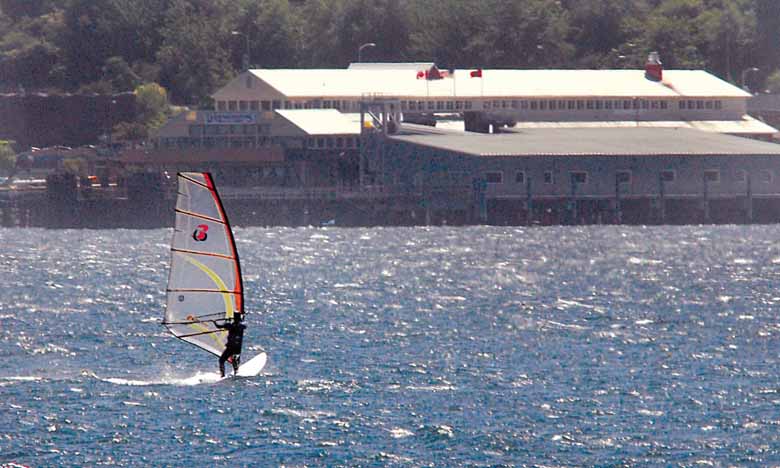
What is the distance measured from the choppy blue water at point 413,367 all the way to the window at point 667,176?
32.7 meters

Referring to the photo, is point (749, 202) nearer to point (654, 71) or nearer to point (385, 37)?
point (654, 71)

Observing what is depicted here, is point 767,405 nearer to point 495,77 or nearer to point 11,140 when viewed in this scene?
point 495,77

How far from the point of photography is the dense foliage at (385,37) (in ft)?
591

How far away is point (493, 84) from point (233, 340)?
100049 mm

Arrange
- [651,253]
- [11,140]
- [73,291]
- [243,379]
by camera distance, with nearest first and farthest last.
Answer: [243,379], [73,291], [651,253], [11,140]

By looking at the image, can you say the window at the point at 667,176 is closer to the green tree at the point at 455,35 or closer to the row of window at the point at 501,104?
the row of window at the point at 501,104

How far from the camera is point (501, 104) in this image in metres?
147

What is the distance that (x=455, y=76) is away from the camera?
152 metres

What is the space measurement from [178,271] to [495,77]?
103487 mm

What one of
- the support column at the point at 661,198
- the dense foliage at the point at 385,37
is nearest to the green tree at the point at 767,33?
the dense foliage at the point at 385,37

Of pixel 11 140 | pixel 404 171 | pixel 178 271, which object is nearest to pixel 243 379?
pixel 178 271

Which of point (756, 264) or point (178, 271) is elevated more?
point (178, 271)

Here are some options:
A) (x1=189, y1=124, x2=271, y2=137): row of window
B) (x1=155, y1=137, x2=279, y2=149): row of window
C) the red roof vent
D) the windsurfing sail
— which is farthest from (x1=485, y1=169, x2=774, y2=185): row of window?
the windsurfing sail

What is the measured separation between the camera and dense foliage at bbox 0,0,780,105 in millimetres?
180250
